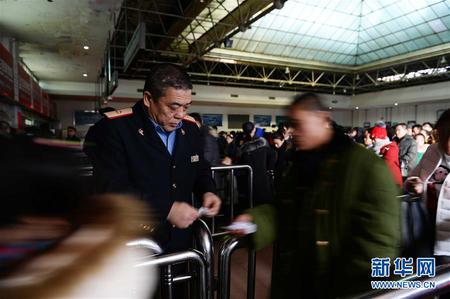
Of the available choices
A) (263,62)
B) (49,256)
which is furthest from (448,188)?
(263,62)

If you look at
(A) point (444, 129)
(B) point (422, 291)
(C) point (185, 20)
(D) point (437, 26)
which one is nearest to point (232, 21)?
(C) point (185, 20)

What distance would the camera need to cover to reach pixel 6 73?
521cm

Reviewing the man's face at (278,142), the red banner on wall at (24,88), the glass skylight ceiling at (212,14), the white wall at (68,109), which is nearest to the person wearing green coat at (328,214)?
the man's face at (278,142)

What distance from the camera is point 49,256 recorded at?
1.20 feet

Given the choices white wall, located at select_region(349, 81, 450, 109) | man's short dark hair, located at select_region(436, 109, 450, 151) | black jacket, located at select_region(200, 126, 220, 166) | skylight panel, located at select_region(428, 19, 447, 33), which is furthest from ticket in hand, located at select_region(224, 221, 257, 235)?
white wall, located at select_region(349, 81, 450, 109)

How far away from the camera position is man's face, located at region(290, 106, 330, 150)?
50.3 inches

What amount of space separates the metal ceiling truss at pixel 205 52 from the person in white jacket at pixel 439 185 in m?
5.31

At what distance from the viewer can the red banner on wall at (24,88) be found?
20.9 ft

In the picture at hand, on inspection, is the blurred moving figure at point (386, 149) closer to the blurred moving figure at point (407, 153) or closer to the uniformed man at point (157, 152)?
the blurred moving figure at point (407, 153)

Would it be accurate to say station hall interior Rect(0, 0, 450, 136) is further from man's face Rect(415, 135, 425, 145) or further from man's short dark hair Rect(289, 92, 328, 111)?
man's face Rect(415, 135, 425, 145)

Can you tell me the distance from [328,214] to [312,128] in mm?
358

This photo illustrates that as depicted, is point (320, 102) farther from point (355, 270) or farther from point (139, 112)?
point (139, 112)

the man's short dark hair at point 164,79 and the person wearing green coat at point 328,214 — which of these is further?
the man's short dark hair at point 164,79

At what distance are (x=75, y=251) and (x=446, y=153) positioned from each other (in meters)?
2.08
